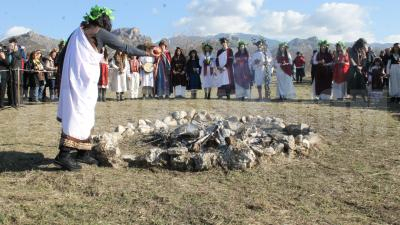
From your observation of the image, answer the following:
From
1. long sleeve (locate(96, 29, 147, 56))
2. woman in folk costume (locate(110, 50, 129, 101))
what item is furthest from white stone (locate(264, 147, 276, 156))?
woman in folk costume (locate(110, 50, 129, 101))

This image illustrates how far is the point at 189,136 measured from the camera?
22.8 ft

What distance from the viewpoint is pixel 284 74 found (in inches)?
595

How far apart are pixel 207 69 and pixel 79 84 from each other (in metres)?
10.2

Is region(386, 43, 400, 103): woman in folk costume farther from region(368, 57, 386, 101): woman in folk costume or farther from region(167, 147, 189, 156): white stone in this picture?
region(167, 147, 189, 156): white stone

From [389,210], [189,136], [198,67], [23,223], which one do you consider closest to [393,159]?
[389,210]

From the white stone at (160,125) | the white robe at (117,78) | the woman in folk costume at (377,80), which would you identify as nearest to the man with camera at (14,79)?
the white robe at (117,78)

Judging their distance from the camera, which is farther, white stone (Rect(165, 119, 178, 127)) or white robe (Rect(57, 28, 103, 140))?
white stone (Rect(165, 119, 178, 127))

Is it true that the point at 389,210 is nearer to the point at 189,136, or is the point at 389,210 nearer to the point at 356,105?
the point at 189,136

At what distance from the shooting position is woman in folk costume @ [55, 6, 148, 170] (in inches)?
230

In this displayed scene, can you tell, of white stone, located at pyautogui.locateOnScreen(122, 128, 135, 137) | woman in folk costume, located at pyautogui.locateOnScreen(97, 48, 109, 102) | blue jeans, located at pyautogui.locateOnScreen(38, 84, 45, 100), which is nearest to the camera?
white stone, located at pyautogui.locateOnScreen(122, 128, 135, 137)

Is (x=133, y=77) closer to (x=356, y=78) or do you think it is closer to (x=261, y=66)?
Answer: (x=261, y=66)

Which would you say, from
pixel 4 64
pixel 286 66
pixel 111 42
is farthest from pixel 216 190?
pixel 286 66

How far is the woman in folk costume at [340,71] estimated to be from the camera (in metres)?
14.6

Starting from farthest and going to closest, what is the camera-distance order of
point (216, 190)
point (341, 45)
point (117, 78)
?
point (117, 78), point (341, 45), point (216, 190)
